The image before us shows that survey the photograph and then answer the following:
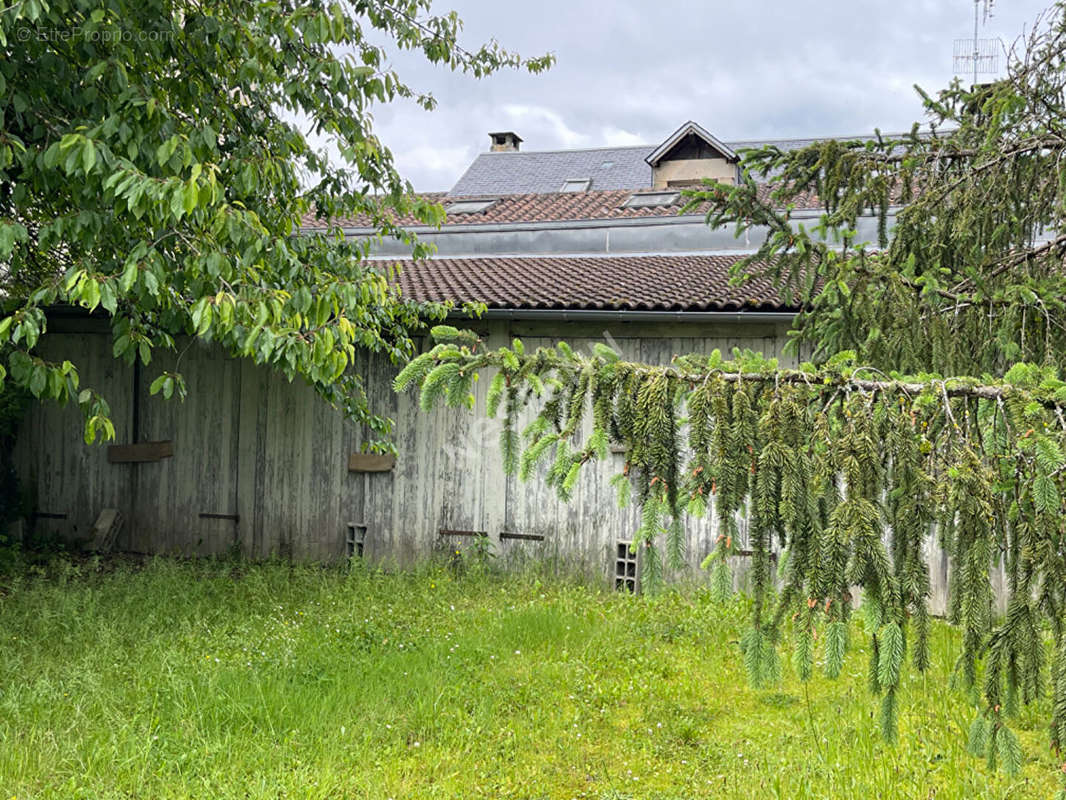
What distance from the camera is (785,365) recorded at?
7.90 m

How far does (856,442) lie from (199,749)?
12.0 ft

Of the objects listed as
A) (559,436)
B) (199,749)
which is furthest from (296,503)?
(559,436)

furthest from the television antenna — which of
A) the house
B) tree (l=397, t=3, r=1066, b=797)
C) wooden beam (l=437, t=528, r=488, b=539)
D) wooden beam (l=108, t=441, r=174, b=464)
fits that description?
wooden beam (l=108, t=441, r=174, b=464)

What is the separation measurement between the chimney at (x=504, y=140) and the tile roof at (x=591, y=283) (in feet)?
54.9

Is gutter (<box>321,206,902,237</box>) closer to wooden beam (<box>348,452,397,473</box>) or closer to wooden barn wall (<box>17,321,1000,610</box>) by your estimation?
wooden barn wall (<box>17,321,1000,610</box>)

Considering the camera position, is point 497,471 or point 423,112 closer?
point 423,112

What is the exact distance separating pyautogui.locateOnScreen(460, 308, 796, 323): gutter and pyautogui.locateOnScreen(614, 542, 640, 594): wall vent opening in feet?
7.33

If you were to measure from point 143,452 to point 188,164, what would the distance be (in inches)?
253

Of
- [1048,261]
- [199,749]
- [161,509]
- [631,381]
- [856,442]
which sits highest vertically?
[1048,261]

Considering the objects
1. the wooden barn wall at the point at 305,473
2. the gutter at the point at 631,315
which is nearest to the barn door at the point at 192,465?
the wooden barn wall at the point at 305,473

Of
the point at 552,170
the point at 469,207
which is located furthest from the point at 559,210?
the point at 552,170

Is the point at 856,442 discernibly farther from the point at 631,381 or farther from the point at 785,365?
the point at 785,365

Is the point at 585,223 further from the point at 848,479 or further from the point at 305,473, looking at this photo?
the point at 848,479

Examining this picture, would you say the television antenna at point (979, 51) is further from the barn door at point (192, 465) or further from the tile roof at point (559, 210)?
the barn door at point (192, 465)
